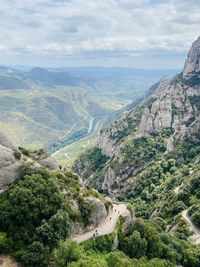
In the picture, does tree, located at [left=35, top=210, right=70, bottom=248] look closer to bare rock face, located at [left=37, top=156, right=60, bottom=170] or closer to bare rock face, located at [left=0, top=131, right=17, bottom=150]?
bare rock face, located at [left=37, top=156, right=60, bottom=170]

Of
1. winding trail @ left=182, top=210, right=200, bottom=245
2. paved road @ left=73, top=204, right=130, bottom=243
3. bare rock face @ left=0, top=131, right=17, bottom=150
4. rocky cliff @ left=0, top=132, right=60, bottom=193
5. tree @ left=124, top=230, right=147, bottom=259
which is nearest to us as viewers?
rocky cliff @ left=0, top=132, right=60, bottom=193

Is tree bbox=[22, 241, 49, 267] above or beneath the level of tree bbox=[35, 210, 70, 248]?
beneath

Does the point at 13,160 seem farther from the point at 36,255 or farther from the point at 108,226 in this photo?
the point at 108,226

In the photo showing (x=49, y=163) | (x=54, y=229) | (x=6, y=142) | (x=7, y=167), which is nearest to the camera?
(x=54, y=229)

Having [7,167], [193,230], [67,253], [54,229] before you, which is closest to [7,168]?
[7,167]

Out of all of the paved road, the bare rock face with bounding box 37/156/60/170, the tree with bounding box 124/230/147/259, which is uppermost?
the bare rock face with bounding box 37/156/60/170

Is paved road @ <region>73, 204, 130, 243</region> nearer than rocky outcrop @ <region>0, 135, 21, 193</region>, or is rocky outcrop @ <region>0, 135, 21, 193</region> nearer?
rocky outcrop @ <region>0, 135, 21, 193</region>

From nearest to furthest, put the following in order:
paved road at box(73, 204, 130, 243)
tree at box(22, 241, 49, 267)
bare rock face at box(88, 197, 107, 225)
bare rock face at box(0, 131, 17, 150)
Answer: tree at box(22, 241, 49, 267)
paved road at box(73, 204, 130, 243)
bare rock face at box(88, 197, 107, 225)
bare rock face at box(0, 131, 17, 150)

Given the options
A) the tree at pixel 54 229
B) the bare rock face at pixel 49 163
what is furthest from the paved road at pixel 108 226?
the bare rock face at pixel 49 163

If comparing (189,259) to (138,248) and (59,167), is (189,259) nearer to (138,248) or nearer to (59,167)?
(138,248)

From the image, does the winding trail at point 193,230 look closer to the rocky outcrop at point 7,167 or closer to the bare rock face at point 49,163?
the bare rock face at point 49,163

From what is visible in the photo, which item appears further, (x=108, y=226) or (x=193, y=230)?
(x=193, y=230)

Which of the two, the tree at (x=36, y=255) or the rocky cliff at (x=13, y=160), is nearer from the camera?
the tree at (x=36, y=255)

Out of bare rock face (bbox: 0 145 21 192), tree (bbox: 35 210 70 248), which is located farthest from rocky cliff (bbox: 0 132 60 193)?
tree (bbox: 35 210 70 248)
